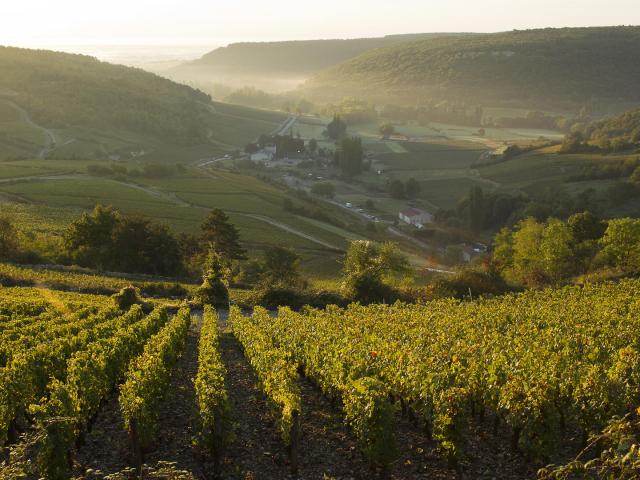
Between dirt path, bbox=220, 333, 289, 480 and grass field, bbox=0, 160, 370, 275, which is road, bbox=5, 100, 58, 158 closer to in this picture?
grass field, bbox=0, 160, 370, 275

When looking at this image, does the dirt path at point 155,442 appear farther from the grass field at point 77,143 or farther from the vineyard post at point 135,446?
the grass field at point 77,143

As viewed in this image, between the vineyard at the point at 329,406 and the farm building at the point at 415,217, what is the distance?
367 feet

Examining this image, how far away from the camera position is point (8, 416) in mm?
16578

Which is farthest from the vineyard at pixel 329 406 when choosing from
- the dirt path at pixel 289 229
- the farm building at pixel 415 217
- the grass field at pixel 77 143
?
the grass field at pixel 77 143

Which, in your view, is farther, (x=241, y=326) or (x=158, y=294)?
(x=158, y=294)

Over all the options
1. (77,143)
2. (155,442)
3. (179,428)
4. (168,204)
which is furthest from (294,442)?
(77,143)

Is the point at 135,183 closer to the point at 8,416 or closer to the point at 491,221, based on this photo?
the point at 491,221

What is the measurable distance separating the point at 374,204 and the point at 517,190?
37.5 meters

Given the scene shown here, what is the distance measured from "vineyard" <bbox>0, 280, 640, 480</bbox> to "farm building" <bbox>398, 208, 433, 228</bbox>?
111722 millimetres

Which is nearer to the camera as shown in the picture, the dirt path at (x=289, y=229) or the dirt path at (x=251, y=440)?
the dirt path at (x=251, y=440)

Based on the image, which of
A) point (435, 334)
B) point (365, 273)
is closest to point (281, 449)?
point (435, 334)

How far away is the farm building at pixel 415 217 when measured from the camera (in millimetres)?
138750

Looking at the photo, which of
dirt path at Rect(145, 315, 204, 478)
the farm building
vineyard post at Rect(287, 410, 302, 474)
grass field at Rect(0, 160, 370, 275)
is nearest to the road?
grass field at Rect(0, 160, 370, 275)

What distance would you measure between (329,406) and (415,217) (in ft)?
395
